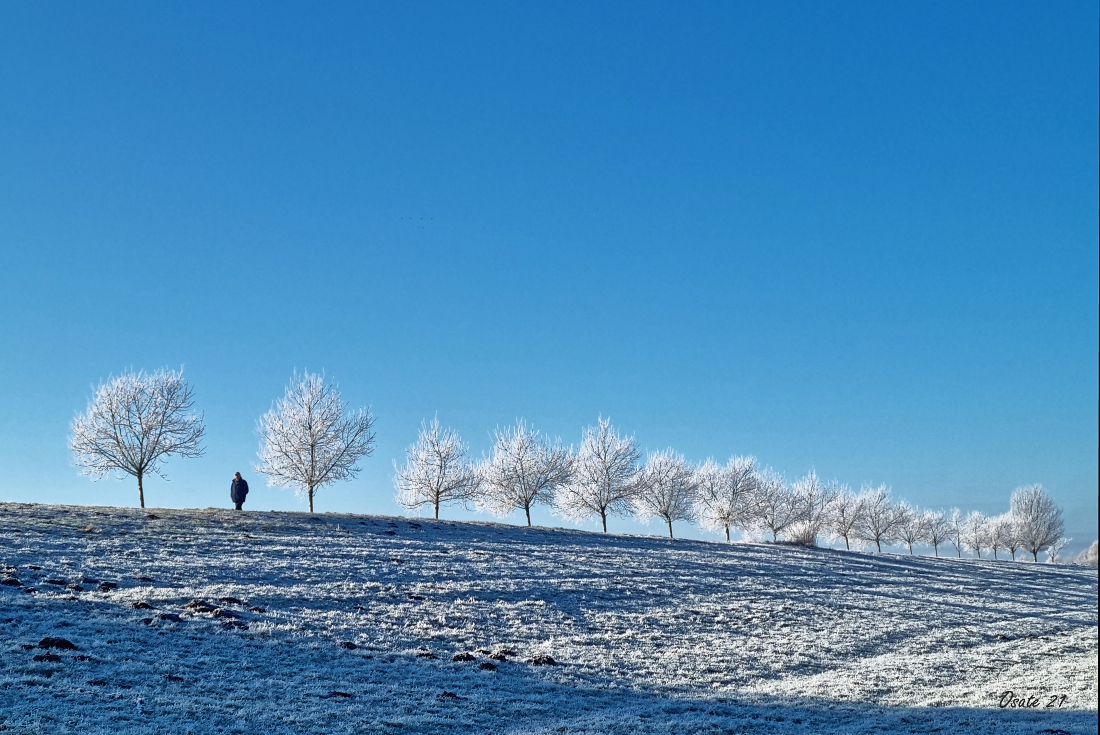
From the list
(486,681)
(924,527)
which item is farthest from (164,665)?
(924,527)

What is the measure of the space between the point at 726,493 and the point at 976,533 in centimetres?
6764

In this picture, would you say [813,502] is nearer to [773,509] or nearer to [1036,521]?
[773,509]

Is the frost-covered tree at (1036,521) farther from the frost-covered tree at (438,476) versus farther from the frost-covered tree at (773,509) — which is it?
the frost-covered tree at (438,476)

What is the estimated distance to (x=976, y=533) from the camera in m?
127

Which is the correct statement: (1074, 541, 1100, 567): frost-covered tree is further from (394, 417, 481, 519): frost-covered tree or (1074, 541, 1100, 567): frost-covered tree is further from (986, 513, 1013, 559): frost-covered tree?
(394, 417, 481, 519): frost-covered tree

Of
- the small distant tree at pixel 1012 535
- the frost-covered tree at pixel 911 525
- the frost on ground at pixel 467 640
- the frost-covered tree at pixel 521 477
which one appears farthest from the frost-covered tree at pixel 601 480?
the small distant tree at pixel 1012 535

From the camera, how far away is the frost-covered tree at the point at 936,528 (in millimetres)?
121000

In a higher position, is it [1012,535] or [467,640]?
[467,640]

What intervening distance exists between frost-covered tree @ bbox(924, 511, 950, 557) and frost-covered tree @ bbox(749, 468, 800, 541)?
142ft

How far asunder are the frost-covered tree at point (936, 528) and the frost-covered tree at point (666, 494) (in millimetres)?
60306

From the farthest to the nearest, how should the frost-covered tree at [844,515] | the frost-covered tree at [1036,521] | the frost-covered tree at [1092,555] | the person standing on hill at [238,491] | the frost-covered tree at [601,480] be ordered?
the frost-covered tree at [1036,521] → the frost-covered tree at [844,515] → the frost-covered tree at [601,480] → the person standing on hill at [238,491] → the frost-covered tree at [1092,555]

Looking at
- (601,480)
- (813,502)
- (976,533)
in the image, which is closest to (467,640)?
(601,480)

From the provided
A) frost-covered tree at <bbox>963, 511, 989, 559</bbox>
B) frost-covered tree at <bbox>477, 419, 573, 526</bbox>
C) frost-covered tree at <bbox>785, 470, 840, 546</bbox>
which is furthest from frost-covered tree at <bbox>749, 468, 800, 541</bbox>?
frost-covered tree at <bbox>963, 511, 989, 559</bbox>

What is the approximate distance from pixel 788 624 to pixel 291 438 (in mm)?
43408
